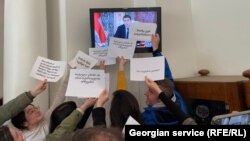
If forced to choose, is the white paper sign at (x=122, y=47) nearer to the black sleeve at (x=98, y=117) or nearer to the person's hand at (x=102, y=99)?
the person's hand at (x=102, y=99)

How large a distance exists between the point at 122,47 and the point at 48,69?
584mm

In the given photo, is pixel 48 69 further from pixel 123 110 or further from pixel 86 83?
pixel 123 110

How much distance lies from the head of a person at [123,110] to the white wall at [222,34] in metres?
1.22

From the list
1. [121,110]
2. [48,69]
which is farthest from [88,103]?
[48,69]

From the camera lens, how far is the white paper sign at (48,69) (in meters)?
2.06

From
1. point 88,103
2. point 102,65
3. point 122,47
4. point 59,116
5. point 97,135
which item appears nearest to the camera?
point 97,135

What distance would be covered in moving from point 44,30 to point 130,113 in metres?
1.11

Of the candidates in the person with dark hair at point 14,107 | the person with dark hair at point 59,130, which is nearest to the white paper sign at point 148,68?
the person with dark hair at point 59,130

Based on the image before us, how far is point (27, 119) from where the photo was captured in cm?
206

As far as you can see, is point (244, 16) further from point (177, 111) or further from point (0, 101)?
point (0, 101)

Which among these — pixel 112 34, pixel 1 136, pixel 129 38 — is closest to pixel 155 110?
pixel 129 38

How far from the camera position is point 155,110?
2.19m

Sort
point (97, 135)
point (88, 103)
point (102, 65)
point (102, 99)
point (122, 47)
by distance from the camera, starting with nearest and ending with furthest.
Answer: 1. point (97, 135)
2. point (102, 99)
3. point (88, 103)
4. point (122, 47)
5. point (102, 65)

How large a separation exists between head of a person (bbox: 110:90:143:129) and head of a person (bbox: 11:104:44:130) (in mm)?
500
